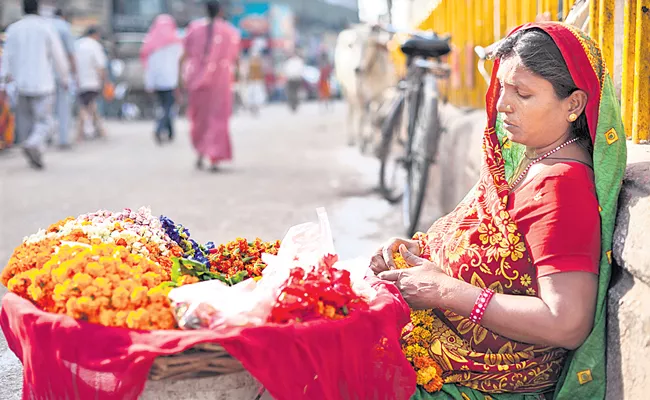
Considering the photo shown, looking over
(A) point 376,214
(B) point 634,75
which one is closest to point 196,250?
(B) point 634,75

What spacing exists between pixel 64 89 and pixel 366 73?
4690 millimetres

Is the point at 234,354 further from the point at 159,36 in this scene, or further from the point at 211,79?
the point at 159,36

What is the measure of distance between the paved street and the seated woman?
163cm

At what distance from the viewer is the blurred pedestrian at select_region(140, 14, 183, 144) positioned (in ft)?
45.9

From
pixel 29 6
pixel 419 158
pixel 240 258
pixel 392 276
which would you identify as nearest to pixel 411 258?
pixel 392 276

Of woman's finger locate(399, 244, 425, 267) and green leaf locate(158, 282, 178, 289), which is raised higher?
green leaf locate(158, 282, 178, 289)

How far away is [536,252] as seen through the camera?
1828 mm

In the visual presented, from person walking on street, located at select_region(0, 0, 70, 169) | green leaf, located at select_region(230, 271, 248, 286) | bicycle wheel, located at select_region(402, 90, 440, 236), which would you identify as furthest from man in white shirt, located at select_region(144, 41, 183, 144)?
green leaf, located at select_region(230, 271, 248, 286)

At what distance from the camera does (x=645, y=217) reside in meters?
1.79

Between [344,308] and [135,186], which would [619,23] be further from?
[135,186]

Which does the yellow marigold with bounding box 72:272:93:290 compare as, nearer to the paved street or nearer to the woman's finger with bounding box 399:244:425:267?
the woman's finger with bounding box 399:244:425:267

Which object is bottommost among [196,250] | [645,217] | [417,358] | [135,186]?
[135,186]

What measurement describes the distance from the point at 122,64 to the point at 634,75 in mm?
20150

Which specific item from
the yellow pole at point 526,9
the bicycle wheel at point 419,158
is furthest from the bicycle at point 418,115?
the yellow pole at point 526,9
